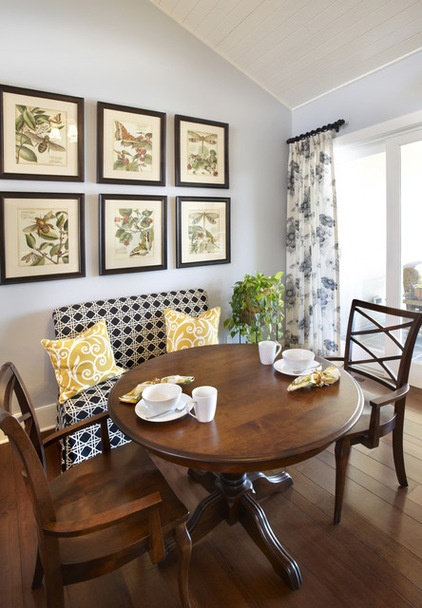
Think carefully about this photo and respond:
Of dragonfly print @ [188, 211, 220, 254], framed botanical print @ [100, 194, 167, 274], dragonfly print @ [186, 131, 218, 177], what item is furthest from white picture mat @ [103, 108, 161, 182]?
dragonfly print @ [188, 211, 220, 254]

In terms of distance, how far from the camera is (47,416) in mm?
2615

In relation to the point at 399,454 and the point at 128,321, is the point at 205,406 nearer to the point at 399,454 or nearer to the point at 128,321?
the point at 399,454

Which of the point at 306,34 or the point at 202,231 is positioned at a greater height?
the point at 306,34

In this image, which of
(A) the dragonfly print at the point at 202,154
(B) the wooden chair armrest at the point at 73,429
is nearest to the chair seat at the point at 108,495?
(B) the wooden chair armrest at the point at 73,429

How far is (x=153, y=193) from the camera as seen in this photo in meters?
2.90

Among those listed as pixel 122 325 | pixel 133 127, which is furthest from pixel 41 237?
pixel 133 127

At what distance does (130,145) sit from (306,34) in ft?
5.32

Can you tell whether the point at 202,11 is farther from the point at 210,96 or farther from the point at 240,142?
the point at 240,142

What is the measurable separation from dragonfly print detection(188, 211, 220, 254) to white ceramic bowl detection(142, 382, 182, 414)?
1.92m

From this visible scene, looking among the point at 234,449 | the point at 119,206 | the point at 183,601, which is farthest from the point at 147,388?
the point at 119,206

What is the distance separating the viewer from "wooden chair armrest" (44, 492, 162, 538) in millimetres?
970

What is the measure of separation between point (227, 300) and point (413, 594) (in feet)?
8.20

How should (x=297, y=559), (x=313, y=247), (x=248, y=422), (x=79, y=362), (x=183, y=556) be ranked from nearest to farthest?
1. (x=183, y=556)
2. (x=248, y=422)
3. (x=297, y=559)
4. (x=79, y=362)
5. (x=313, y=247)

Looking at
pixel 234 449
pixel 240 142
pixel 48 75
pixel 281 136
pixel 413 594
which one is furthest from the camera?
pixel 281 136
